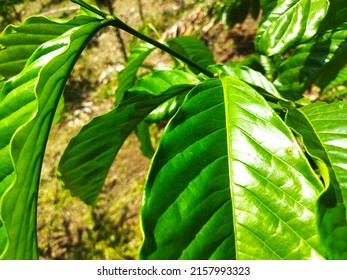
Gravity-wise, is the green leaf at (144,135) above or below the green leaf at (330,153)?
below

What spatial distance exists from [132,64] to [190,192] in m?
0.98

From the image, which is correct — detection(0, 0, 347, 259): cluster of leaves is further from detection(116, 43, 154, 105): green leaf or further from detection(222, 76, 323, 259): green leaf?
detection(116, 43, 154, 105): green leaf

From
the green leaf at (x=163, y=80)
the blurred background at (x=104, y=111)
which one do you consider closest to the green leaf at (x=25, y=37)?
Answer: the green leaf at (x=163, y=80)

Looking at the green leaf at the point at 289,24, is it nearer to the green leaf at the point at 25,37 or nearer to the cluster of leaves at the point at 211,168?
the cluster of leaves at the point at 211,168

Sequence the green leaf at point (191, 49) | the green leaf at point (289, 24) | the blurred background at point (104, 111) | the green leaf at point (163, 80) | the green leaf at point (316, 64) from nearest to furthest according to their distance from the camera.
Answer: the green leaf at point (289, 24) < the green leaf at point (163, 80) < the green leaf at point (316, 64) < the green leaf at point (191, 49) < the blurred background at point (104, 111)

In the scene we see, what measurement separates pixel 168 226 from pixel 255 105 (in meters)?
0.29

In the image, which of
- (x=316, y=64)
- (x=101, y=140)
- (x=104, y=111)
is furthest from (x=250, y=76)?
(x=104, y=111)

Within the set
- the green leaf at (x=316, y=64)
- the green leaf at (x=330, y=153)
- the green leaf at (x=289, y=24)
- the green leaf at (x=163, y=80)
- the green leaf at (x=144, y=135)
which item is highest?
the green leaf at (x=289, y=24)

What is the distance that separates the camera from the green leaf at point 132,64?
1531mm

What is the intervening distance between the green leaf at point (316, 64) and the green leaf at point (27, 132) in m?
0.83

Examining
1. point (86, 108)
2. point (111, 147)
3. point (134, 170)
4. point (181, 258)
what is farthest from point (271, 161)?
point (86, 108)

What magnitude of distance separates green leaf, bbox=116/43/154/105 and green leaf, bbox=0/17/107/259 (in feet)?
2.42

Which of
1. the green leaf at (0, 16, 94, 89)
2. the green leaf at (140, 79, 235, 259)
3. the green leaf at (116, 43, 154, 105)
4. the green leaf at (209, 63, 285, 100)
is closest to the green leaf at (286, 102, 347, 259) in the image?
the green leaf at (140, 79, 235, 259)

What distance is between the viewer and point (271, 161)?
0.70m
